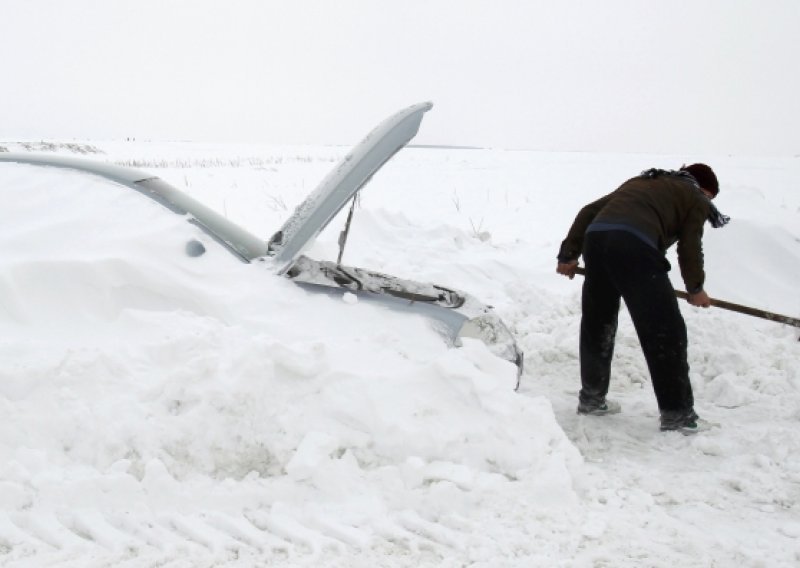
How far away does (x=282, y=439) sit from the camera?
2389mm

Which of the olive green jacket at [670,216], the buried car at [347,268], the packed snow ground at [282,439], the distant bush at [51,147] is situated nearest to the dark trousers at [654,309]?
the olive green jacket at [670,216]

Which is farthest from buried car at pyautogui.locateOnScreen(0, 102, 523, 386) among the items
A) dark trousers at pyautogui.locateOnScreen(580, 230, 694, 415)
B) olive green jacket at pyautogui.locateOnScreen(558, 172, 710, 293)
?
olive green jacket at pyautogui.locateOnScreen(558, 172, 710, 293)

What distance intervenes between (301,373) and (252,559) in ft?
2.44

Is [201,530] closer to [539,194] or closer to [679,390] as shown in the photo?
[679,390]

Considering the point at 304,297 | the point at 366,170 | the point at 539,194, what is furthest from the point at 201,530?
the point at 539,194

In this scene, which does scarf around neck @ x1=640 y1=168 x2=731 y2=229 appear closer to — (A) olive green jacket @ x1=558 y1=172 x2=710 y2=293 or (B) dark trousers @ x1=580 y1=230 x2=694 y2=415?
(A) olive green jacket @ x1=558 y1=172 x2=710 y2=293

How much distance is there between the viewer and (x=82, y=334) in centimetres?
257

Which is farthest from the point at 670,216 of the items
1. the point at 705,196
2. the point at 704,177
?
the point at 704,177

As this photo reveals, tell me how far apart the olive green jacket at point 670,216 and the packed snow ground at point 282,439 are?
2.95 ft

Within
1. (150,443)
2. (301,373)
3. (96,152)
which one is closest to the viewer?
(150,443)

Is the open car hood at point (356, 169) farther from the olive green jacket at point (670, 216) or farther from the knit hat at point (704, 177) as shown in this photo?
the knit hat at point (704, 177)

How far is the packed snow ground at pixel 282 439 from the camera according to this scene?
210 centimetres

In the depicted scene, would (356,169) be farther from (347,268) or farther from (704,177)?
(704,177)

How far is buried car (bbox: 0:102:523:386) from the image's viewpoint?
2.95 metres
